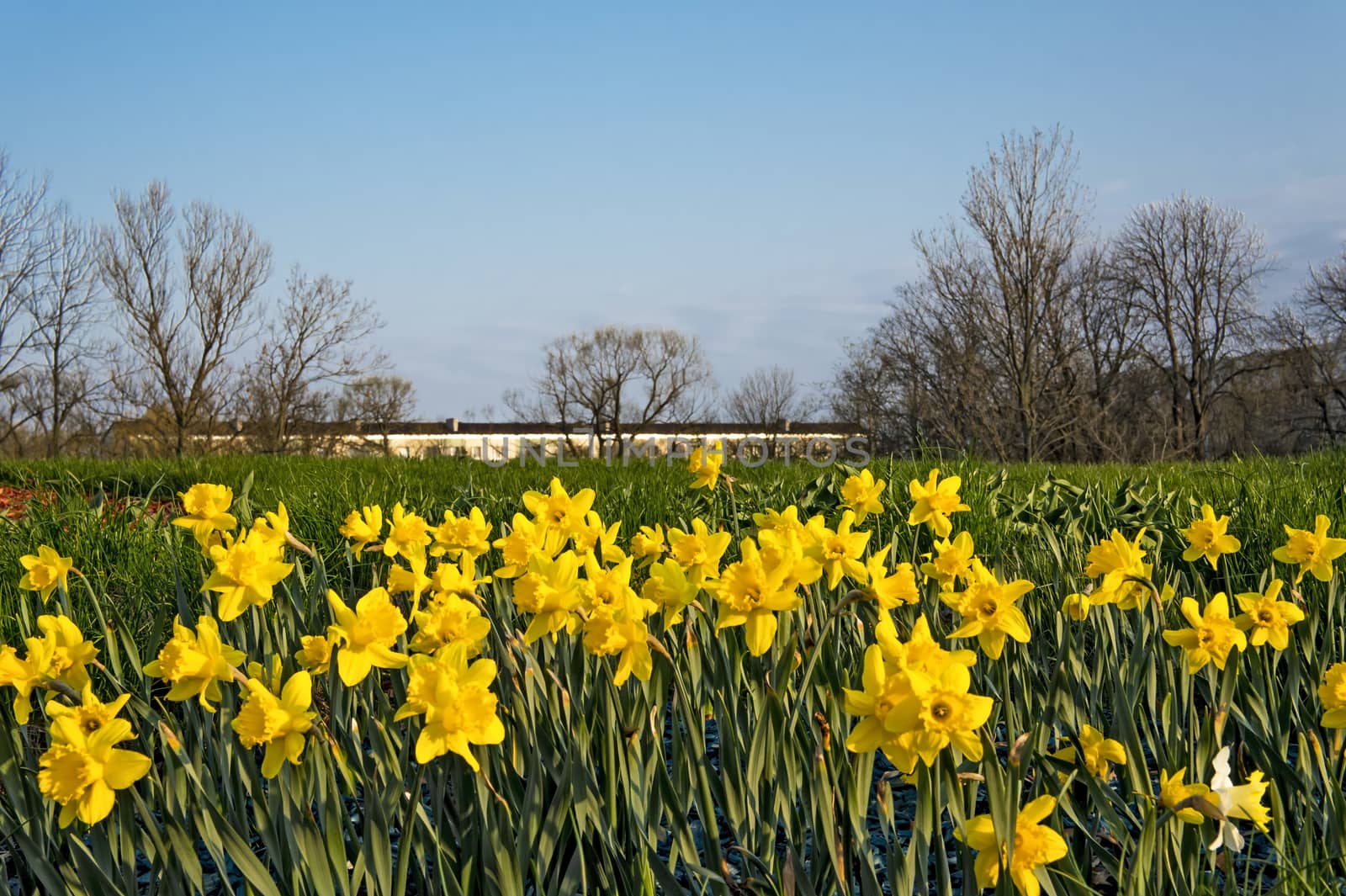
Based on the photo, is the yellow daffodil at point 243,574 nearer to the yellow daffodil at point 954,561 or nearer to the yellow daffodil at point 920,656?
the yellow daffodil at point 920,656

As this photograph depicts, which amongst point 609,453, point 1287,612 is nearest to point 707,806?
point 1287,612

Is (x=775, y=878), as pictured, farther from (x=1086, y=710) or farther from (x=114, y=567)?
(x=114, y=567)

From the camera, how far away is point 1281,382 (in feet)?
119

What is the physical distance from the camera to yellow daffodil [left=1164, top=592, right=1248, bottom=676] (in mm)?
1543

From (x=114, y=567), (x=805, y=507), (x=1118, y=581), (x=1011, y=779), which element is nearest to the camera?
(x=1011, y=779)

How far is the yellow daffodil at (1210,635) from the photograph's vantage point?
154cm

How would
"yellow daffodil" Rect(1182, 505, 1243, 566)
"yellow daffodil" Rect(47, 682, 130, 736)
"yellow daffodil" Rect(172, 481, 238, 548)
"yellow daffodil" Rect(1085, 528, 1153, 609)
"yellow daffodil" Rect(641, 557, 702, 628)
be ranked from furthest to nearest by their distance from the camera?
1. "yellow daffodil" Rect(1182, 505, 1243, 566)
2. "yellow daffodil" Rect(172, 481, 238, 548)
3. "yellow daffodil" Rect(1085, 528, 1153, 609)
4. "yellow daffodil" Rect(641, 557, 702, 628)
5. "yellow daffodil" Rect(47, 682, 130, 736)

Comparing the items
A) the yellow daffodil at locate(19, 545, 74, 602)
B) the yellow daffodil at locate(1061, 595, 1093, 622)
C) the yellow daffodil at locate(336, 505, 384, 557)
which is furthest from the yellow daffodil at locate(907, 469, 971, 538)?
the yellow daffodil at locate(19, 545, 74, 602)

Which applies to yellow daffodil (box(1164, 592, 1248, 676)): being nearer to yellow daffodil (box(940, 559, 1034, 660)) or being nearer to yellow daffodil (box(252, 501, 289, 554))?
yellow daffodil (box(940, 559, 1034, 660))

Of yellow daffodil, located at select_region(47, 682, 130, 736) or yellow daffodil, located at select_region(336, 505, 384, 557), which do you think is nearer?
yellow daffodil, located at select_region(47, 682, 130, 736)

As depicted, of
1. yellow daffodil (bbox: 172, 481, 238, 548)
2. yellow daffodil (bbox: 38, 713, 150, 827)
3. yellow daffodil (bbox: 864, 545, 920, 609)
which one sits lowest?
yellow daffodil (bbox: 38, 713, 150, 827)

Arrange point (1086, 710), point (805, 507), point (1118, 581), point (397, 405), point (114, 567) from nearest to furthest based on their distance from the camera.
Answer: point (1118, 581) → point (1086, 710) → point (114, 567) → point (805, 507) → point (397, 405)

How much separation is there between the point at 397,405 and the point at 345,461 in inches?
1537

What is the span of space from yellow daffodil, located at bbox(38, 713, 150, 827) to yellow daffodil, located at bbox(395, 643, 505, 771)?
0.40 m
